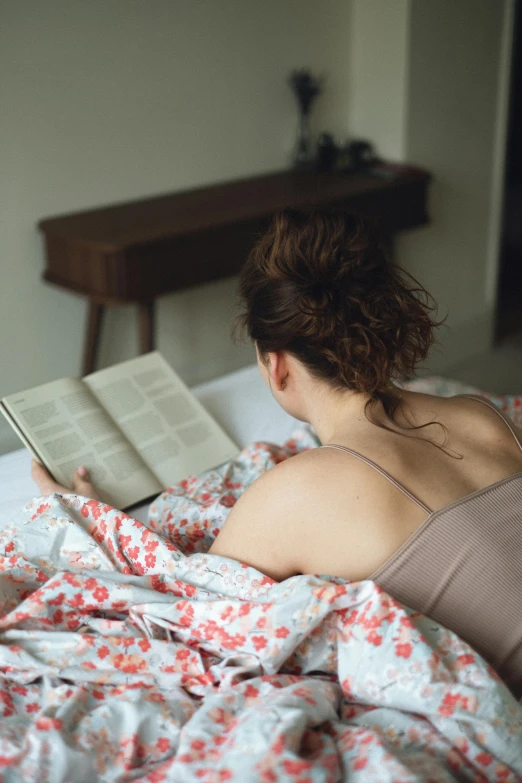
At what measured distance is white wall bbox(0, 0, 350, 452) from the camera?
7.99 ft

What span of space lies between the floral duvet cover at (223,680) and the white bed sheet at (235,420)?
1.30 feet

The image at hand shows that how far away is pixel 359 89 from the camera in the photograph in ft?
10.6

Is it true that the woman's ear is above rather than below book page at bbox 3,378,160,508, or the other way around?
above

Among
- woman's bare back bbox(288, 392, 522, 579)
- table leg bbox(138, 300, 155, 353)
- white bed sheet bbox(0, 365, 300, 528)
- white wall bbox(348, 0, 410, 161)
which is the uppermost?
white wall bbox(348, 0, 410, 161)

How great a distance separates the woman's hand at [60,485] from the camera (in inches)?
61.2

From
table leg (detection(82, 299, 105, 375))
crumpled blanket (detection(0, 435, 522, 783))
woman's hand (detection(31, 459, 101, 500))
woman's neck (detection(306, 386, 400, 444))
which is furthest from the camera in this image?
table leg (detection(82, 299, 105, 375))

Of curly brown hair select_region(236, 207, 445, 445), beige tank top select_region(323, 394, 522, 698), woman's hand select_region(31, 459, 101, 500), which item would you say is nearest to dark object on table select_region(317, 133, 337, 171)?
woman's hand select_region(31, 459, 101, 500)

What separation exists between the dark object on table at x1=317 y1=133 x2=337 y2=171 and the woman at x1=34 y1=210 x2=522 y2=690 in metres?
2.00

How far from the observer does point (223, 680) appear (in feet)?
3.42

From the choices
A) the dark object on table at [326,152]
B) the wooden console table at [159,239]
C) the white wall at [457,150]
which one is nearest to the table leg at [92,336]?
the wooden console table at [159,239]

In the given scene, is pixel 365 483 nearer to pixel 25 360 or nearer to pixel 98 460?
pixel 98 460

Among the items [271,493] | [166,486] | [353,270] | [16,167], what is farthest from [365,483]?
[16,167]

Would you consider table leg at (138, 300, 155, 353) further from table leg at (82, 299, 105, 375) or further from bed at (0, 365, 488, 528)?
bed at (0, 365, 488, 528)

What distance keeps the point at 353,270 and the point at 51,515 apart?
1.96 feet
